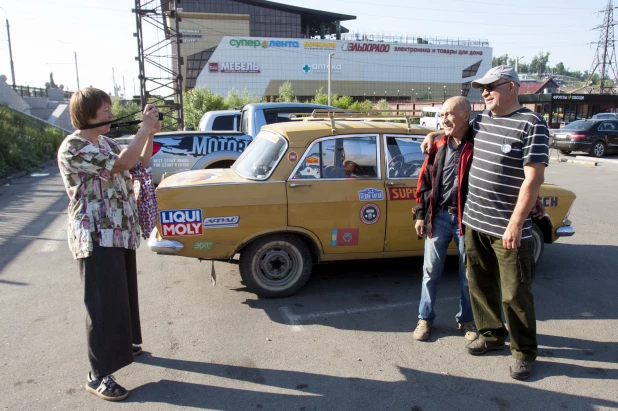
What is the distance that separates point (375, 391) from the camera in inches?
136

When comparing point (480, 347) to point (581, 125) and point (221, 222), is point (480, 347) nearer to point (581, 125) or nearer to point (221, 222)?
point (221, 222)

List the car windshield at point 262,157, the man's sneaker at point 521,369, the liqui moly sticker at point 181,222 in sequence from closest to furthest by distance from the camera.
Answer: the man's sneaker at point 521,369, the liqui moly sticker at point 181,222, the car windshield at point 262,157

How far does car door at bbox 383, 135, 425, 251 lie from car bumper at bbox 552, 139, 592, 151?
1620 cm

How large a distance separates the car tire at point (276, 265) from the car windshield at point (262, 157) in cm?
68

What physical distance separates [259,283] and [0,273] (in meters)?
3.40

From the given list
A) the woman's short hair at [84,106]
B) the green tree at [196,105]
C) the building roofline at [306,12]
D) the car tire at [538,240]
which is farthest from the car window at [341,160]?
the building roofline at [306,12]

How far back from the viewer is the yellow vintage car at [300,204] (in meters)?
4.75

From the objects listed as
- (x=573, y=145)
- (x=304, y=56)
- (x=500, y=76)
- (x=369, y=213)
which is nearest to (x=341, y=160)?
(x=369, y=213)

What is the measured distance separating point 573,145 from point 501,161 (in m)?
18.3

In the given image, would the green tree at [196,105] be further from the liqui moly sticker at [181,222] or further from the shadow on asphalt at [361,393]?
the shadow on asphalt at [361,393]

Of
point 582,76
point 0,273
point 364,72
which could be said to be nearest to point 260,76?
point 364,72

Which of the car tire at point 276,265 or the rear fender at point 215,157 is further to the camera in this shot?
the rear fender at point 215,157

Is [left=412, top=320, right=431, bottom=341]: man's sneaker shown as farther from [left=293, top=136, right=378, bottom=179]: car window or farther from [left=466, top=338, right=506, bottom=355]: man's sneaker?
[left=293, top=136, right=378, bottom=179]: car window

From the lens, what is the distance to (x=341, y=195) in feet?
16.3
